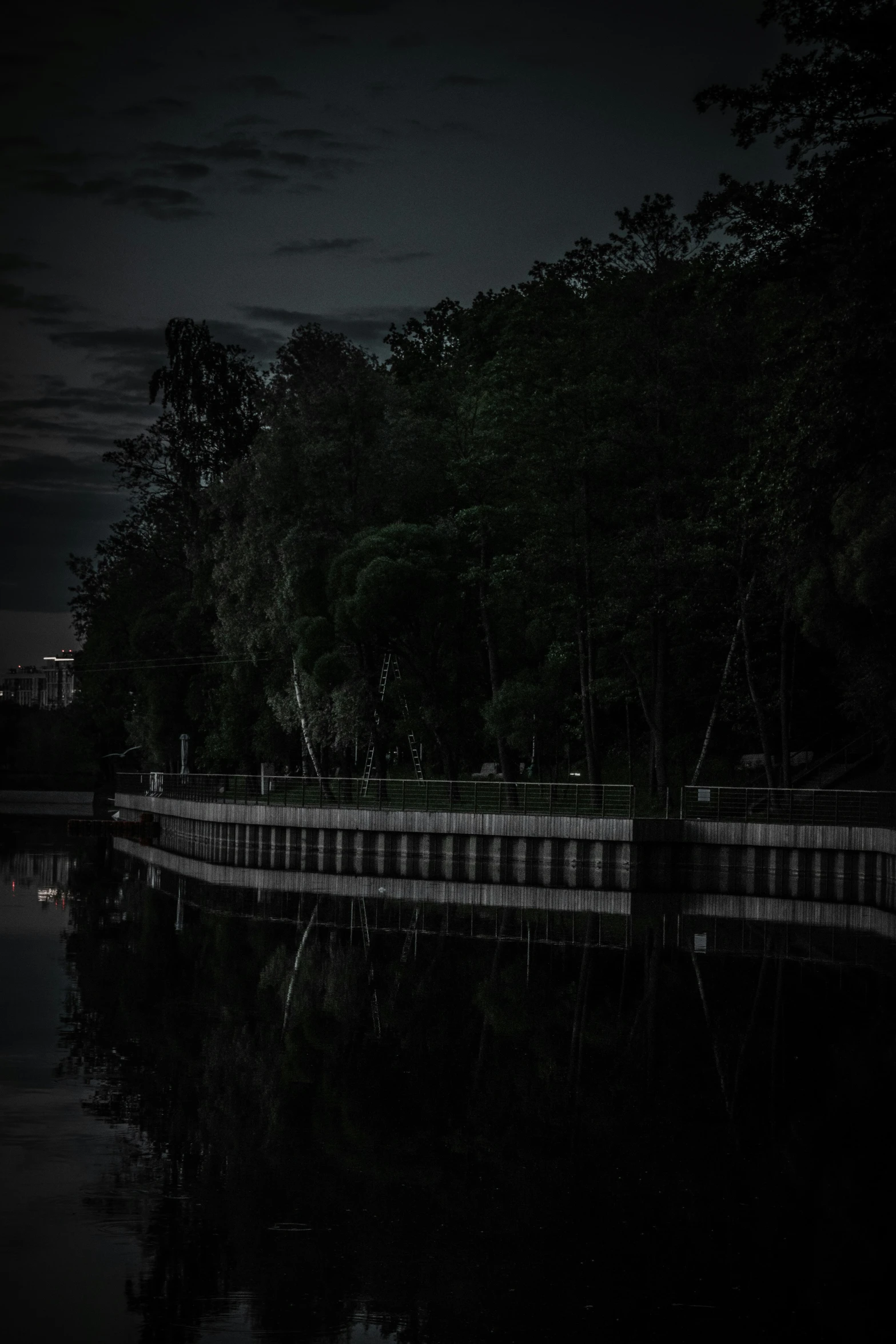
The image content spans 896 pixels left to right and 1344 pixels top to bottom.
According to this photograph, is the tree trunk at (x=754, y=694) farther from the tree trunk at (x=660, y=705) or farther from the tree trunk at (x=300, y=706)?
the tree trunk at (x=300, y=706)

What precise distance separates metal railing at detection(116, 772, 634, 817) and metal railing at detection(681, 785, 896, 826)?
1714mm

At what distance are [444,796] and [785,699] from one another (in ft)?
33.4

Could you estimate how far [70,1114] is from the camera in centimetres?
1291

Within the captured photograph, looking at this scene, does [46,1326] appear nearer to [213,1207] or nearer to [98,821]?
[213,1207]

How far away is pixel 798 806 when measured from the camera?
38375mm

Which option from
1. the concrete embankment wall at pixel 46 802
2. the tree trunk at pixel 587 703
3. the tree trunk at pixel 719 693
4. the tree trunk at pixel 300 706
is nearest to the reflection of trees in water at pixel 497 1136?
the tree trunk at pixel 719 693

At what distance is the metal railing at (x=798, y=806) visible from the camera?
36875 millimetres

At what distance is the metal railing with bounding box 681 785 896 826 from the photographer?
121 ft

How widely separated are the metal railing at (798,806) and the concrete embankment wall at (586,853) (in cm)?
89

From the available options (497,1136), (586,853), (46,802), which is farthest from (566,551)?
(46,802)

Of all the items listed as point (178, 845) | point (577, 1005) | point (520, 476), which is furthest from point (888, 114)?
point (178, 845)

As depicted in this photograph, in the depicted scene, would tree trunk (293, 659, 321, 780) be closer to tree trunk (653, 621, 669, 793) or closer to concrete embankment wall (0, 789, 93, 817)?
tree trunk (653, 621, 669, 793)

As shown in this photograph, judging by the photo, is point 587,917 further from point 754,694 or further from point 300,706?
point 300,706

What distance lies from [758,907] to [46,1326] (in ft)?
80.2
